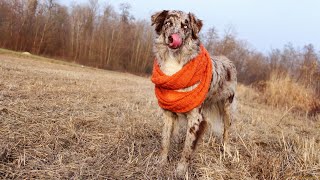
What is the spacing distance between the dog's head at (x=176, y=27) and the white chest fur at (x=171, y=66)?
15cm

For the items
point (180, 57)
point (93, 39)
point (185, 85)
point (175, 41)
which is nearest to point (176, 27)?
point (175, 41)

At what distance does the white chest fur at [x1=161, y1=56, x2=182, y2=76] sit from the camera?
392 centimetres

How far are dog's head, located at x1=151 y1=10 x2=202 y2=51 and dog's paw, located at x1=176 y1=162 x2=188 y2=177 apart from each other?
1431mm

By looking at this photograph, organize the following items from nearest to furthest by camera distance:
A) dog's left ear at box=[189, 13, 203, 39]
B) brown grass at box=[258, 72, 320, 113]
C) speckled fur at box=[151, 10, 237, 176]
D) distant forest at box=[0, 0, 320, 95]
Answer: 1. speckled fur at box=[151, 10, 237, 176]
2. dog's left ear at box=[189, 13, 203, 39]
3. brown grass at box=[258, 72, 320, 113]
4. distant forest at box=[0, 0, 320, 95]

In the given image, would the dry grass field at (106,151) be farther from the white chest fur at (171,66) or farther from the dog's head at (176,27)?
the dog's head at (176,27)

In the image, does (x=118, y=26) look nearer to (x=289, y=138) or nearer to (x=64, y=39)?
(x=64, y=39)

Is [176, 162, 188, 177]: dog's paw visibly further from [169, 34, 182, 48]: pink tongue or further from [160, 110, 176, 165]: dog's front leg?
[169, 34, 182, 48]: pink tongue

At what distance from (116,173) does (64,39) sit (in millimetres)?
38154

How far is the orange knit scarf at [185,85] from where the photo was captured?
12.5 feet

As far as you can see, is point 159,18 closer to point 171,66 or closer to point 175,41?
point 175,41

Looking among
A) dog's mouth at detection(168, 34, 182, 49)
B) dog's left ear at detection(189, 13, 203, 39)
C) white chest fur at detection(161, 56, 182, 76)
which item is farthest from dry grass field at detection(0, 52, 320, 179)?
dog's left ear at detection(189, 13, 203, 39)

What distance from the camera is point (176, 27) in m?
3.85

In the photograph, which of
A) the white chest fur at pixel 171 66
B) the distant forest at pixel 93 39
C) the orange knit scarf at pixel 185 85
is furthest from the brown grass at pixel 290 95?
the distant forest at pixel 93 39

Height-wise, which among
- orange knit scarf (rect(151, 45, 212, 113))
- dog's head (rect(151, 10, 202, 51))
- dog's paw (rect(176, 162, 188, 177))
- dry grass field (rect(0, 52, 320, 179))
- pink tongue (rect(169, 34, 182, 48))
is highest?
dog's head (rect(151, 10, 202, 51))
